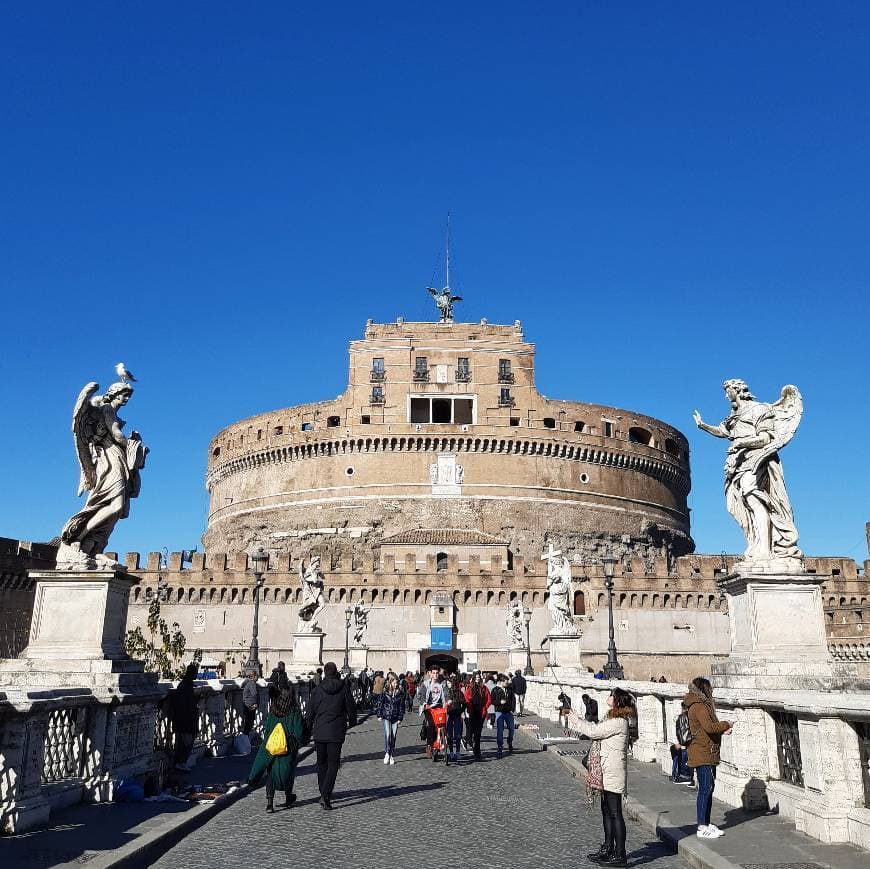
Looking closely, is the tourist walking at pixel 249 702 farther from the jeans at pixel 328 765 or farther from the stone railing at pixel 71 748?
the jeans at pixel 328 765

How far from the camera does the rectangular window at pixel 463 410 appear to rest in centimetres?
5727

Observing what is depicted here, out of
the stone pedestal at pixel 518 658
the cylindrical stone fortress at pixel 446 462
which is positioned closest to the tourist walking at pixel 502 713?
the stone pedestal at pixel 518 658

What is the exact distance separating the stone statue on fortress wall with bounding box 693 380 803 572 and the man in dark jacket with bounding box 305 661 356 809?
409cm

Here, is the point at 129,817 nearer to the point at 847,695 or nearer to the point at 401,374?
the point at 847,695

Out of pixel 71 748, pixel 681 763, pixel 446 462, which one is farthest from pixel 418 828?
pixel 446 462

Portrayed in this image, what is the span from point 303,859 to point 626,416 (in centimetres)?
5762

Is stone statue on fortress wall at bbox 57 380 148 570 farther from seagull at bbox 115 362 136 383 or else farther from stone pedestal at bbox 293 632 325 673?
stone pedestal at bbox 293 632 325 673

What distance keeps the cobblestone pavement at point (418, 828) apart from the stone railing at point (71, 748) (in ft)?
3.01

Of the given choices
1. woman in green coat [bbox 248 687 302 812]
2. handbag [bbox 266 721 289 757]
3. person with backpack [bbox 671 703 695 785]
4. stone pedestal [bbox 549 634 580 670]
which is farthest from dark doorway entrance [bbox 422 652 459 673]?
handbag [bbox 266 721 289 757]

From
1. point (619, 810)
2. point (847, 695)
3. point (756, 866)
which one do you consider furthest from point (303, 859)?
point (847, 695)

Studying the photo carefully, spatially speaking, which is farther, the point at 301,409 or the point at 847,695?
the point at 301,409

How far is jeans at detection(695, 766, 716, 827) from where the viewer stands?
594cm

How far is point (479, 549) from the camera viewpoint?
48.7 metres

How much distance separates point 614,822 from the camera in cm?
570
